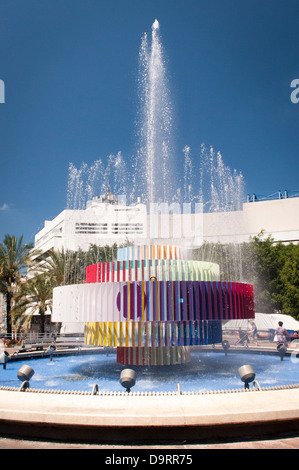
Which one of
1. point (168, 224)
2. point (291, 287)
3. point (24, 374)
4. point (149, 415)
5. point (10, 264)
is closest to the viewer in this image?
point (149, 415)

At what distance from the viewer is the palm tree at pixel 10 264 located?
26609mm

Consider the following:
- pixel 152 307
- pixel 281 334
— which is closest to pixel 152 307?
pixel 152 307

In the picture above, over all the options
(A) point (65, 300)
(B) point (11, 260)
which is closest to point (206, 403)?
(A) point (65, 300)

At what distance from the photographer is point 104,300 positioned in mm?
10289

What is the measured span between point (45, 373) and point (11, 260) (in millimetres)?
16870

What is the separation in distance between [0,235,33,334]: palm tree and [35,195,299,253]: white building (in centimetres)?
2774

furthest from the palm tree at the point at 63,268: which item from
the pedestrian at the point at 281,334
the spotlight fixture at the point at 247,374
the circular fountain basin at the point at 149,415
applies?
the spotlight fixture at the point at 247,374

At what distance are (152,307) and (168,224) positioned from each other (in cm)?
5087

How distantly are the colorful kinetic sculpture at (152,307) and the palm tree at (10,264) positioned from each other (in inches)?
650

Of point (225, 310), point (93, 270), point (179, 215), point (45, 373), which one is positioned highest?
point (179, 215)

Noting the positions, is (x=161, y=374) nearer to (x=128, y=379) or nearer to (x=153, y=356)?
(x=153, y=356)

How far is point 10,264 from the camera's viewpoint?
88.7 ft

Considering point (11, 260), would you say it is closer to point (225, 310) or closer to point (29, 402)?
point (225, 310)

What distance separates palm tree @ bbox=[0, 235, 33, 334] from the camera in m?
26.6
